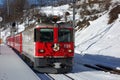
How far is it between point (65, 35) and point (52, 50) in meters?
1.16

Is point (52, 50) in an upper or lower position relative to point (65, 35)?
lower

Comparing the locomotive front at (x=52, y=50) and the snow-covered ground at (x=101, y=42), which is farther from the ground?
the locomotive front at (x=52, y=50)

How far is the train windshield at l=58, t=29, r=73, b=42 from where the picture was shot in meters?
22.0

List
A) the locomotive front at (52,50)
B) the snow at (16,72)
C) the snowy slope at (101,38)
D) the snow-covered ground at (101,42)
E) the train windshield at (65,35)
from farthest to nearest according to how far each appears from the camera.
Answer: the snowy slope at (101,38), the snow-covered ground at (101,42), the train windshield at (65,35), the locomotive front at (52,50), the snow at (16,72)

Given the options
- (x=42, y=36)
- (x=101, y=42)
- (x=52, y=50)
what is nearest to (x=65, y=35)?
(x=52, y=50)

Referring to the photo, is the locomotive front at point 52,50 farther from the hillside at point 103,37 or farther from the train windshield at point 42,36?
the hillside at point 103,37

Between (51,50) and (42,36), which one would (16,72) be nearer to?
(51,50)

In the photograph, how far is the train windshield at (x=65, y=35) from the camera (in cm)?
2202

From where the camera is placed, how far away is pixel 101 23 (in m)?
51.1

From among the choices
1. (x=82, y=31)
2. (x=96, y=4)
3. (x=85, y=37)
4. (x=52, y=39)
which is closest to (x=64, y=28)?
(x=52, y=39)

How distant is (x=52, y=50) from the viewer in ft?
71.1

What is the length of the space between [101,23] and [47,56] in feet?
99.0

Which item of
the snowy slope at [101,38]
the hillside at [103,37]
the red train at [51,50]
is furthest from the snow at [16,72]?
the snowy slope at [101,38]

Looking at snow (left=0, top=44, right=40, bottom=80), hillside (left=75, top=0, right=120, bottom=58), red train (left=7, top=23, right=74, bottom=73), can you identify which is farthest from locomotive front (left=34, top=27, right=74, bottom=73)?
hillside (left=75, top=0, right=120, bottom=58)
